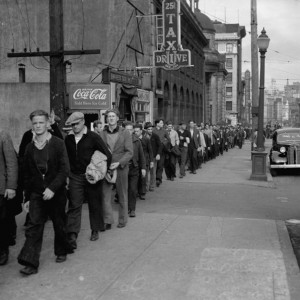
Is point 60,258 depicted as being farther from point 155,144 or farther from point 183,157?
point 183,157

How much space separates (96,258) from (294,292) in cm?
241

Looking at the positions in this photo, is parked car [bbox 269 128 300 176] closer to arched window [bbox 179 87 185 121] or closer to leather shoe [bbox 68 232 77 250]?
leather shoe [bbox 68 232 77 250]

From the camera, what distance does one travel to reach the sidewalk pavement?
5.00m

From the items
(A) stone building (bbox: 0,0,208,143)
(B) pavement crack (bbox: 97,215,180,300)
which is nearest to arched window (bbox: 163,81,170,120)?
(A) stone building (bbox: 0,0,208,143)

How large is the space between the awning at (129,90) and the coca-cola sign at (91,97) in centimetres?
290

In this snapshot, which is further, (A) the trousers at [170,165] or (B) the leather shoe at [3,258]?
(A) the trousers at [170,165]

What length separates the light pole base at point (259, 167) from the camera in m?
15.0

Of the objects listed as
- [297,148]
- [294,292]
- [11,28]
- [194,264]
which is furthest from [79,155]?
[11,28]

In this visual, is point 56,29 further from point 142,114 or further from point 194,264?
point 142,114

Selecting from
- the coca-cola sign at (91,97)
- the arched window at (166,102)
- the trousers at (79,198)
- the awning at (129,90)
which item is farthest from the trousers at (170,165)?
the arched window at (166,102)

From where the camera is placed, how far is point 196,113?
1767 inches

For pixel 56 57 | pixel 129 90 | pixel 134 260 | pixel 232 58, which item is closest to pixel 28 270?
pixel 134 260

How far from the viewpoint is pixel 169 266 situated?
5.85 metres

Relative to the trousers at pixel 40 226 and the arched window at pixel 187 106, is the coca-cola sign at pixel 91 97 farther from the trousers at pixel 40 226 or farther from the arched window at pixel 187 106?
the arched window at pixel 187 106
